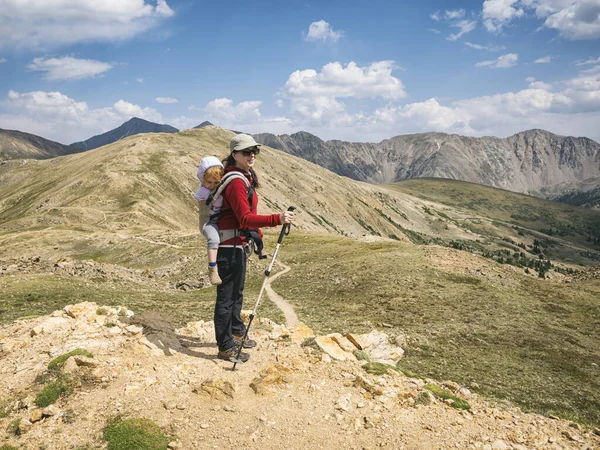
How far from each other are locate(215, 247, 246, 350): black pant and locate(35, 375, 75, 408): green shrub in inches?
151

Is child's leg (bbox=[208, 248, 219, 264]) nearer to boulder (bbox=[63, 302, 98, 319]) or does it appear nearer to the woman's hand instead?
the woman's hand

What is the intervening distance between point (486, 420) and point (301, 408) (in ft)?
15.6

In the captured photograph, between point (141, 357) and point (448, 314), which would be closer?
point (141, 357)

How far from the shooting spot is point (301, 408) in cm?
946

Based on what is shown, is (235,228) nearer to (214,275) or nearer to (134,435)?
(214,275)

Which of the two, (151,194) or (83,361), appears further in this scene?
(151,194)

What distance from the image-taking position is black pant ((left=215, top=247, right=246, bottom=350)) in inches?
417

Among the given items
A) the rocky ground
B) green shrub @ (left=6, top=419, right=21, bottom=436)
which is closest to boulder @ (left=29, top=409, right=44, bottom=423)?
the rocky ground

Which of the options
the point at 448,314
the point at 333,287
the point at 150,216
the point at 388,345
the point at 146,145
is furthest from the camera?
the point at 146,145

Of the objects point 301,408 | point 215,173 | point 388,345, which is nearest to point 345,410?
point 301,408

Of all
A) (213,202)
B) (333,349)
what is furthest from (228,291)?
(333,349)

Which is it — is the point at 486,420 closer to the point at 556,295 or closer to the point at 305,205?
the point at 556,295

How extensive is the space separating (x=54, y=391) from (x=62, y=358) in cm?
116

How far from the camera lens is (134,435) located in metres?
8.05
